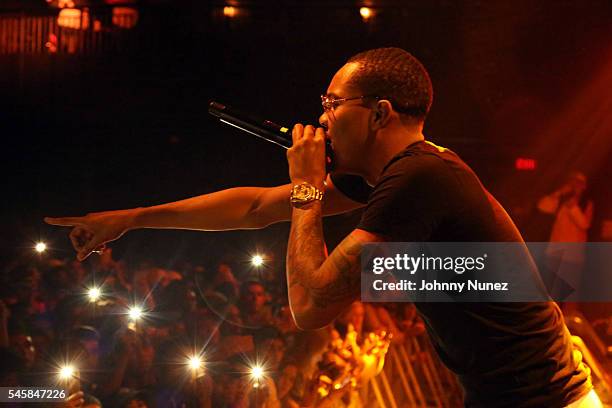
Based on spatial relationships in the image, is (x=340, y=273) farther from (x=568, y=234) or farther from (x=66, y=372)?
(x=568, y=234)

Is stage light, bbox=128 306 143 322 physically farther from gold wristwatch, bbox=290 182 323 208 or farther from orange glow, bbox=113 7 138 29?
gold wristwatch, bbox=290 182 323 208

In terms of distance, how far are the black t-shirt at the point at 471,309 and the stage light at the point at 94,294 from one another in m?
2.97

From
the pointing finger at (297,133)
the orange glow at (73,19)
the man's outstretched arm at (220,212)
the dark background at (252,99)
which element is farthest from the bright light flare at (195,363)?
the orange glow at (73,19)

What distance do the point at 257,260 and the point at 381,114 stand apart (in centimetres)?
295

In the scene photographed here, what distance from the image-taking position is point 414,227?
1.12 m

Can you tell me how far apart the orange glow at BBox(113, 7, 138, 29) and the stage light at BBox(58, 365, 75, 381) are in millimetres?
2241

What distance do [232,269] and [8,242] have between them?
1547 millimetres

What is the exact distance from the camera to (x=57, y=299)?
3.81 m

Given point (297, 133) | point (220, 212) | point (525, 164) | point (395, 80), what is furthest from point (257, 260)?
point (395, 80)

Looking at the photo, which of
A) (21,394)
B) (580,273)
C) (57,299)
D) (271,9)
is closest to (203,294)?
(57,299)

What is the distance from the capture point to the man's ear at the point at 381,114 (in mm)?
1273

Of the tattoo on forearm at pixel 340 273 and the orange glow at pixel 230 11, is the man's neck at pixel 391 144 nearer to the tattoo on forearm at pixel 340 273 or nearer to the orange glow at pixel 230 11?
the tattoo on forearm at pixel 340 273

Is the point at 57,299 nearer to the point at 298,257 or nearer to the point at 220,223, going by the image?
the point at 220,223

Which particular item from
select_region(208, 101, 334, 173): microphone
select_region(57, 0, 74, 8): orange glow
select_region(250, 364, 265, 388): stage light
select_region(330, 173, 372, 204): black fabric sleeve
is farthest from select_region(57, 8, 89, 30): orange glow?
select_region(330, 173, 372, 204): black fabric sleeve
